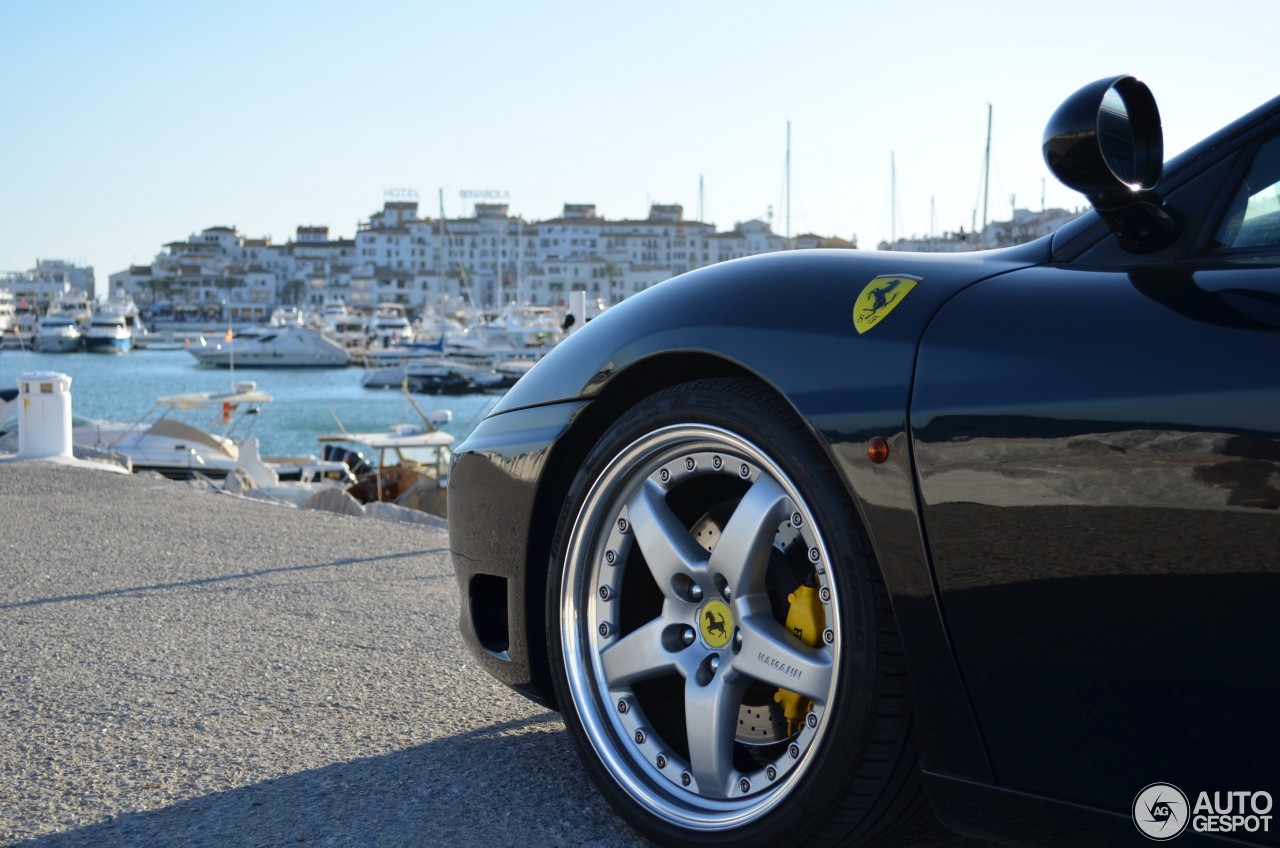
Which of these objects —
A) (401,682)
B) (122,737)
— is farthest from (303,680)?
(122,737)

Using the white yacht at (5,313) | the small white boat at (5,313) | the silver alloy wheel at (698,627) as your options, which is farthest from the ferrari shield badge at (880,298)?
the white yacht at (5,313)

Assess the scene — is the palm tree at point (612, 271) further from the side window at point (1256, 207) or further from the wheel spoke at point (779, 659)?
the side window at point (1256, 207)

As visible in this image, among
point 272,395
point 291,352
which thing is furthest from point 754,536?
point 291,352

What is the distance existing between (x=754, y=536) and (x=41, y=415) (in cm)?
1026

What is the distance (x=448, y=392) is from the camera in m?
75.4

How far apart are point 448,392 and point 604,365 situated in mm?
73595

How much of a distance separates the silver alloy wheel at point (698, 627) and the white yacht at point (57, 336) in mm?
133533

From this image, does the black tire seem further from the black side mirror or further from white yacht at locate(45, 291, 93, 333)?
white yacht at locate(45, 291, 93, 333)

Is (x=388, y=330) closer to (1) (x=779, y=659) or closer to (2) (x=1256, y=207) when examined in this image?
(1) (x=779, y=659)

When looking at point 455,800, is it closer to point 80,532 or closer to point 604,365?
point 604,365

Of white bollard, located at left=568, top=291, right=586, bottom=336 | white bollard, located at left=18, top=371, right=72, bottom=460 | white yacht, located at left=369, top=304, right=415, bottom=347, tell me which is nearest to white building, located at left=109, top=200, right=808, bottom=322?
white yacht, located at left=369, top=304, right=415, bottom=347

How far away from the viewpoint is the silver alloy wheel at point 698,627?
222cm

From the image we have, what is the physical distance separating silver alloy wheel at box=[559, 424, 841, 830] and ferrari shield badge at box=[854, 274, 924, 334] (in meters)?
0.29

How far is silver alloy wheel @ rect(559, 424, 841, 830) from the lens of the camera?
2219 millimetres
